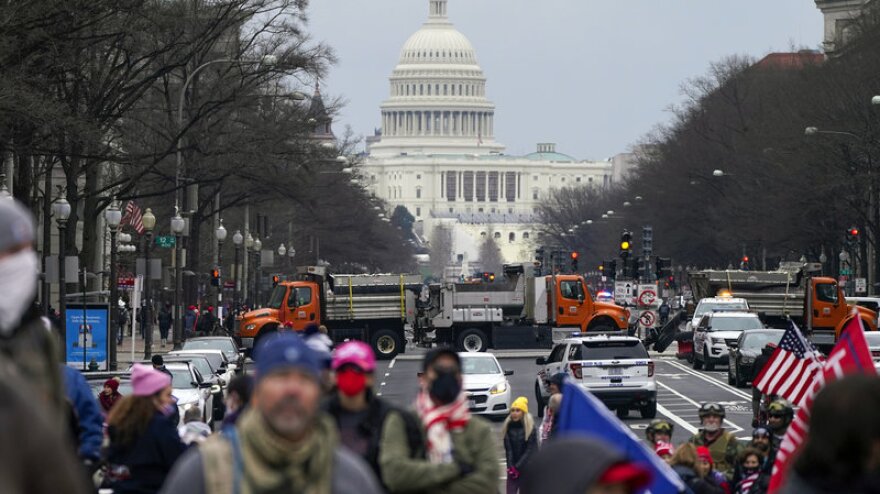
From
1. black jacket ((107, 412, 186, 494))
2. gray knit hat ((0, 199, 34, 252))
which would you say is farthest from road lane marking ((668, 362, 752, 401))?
gray knit hat ((0, 199, 34, 252))

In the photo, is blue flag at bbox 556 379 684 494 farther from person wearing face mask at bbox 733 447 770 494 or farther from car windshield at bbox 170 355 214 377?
car windshield at bbox 170 355 214 377

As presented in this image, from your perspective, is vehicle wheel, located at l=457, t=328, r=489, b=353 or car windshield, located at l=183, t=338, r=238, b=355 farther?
vehicle wheel, located at l=457, t=328, r=489, b=353

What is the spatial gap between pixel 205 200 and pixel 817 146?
19.7 m

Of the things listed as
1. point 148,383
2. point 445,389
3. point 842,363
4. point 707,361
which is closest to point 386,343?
point 707,361

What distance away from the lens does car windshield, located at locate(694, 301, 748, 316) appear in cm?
5606

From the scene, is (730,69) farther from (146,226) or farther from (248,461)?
(248,461)

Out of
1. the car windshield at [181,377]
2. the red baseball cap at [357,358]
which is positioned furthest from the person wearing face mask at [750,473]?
the car windshield at [181,377]

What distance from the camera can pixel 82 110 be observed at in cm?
4462

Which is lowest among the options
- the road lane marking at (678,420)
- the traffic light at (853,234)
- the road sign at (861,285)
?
the road lane marking at (678,420)

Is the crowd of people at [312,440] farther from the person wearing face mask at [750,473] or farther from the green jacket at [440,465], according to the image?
the person wearing face mask at [750,473]

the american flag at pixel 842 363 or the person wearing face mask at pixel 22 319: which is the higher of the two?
the person wearing face mask at pixel 22 319

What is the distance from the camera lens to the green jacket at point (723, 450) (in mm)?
16266

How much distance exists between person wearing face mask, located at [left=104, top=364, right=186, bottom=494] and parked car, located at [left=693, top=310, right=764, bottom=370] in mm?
38504

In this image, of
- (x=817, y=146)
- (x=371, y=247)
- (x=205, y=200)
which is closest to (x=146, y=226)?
(x=205, y=200)
